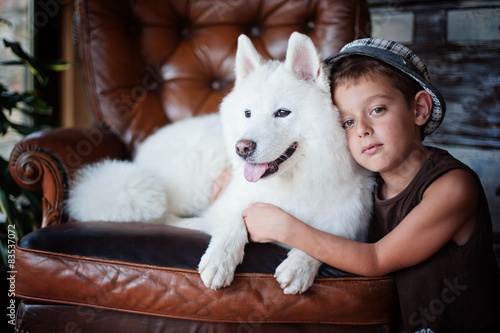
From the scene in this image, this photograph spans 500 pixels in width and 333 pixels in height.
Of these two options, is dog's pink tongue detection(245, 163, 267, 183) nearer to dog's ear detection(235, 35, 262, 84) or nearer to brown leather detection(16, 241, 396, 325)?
brown leather detection(16, 241, 396, 325)

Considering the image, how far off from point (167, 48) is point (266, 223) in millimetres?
1477

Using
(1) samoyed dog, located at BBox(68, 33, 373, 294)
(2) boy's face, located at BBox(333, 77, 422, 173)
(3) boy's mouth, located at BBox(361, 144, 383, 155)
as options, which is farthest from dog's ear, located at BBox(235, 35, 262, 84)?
(3) boy's mouth, located at BBox(361, 144, 383, 155)

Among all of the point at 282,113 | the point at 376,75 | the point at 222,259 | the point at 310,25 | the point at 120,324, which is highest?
the point at 310,25

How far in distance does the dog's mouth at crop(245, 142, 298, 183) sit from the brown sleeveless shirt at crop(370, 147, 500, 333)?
16.8 inches

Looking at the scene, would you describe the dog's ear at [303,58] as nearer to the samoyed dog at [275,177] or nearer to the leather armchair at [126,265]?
the samoyed dog at [275,177]

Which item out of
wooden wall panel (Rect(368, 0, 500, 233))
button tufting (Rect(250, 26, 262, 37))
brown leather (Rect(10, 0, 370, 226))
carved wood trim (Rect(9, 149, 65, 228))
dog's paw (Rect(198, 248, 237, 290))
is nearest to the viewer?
dog's paw (Rect(198, 248, 237, 290))

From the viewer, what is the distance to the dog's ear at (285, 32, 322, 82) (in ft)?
3.88

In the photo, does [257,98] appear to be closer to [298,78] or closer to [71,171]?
[298,78]

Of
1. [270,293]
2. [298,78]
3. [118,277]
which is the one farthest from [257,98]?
[118,277]

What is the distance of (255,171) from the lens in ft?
3.86

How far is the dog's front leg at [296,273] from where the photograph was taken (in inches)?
40.9

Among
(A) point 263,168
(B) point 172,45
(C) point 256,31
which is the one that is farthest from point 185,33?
(A) point 263,168

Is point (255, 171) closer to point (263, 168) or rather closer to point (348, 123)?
point (263, 168)

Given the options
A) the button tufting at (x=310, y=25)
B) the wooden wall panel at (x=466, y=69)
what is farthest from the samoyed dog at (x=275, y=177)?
the wooden wall panel at (x=466, y=69)
